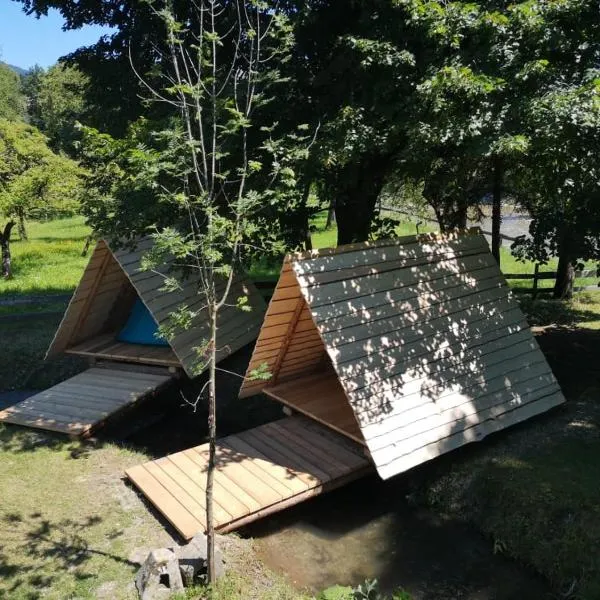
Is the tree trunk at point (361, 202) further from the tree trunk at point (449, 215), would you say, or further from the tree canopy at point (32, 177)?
the tree canopy at point (32, 177)

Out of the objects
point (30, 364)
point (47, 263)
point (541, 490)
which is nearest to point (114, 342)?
point (30, 364)

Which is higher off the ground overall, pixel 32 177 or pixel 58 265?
pixel 32 177

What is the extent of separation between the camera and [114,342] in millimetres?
11562

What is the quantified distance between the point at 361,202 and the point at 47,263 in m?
15.2

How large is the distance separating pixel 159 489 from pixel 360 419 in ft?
8.97

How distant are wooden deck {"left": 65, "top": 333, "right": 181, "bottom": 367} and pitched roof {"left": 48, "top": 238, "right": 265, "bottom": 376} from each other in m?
0.30

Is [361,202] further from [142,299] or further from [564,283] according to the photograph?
[564,283]

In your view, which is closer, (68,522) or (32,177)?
(68,522)

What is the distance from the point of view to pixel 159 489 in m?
7.01

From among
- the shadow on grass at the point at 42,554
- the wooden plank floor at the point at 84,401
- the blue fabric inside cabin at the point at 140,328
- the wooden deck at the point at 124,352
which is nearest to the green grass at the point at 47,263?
the blue fabric inside cabin at the point at 140,328

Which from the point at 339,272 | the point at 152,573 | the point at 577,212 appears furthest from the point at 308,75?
the point at 152,573

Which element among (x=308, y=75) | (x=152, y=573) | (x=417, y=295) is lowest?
(x=152, y=573)

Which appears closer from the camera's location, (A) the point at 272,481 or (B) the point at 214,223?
(B) the point at 214,223

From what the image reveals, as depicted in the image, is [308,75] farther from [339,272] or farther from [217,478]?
[217,478]
